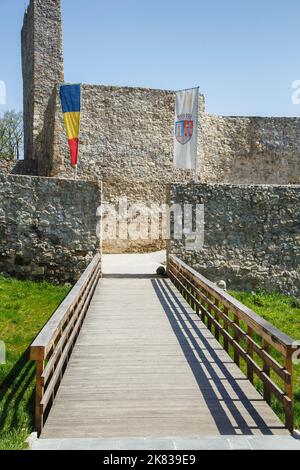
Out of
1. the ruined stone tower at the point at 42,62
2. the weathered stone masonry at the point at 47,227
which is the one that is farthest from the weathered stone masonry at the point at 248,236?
the ruined stone tower at the point at 42,62

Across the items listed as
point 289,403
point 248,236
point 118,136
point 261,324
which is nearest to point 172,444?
point 289,403

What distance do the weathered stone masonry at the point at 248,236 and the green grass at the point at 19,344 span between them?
3.83 metres

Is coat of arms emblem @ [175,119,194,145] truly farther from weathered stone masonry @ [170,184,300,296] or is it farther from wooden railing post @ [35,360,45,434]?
wooden railing post @ [35,360,45,434]

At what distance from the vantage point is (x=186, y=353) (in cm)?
639

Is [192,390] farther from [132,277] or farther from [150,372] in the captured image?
[132,277]

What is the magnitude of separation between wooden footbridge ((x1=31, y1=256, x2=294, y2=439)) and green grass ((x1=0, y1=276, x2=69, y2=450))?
0.53 meters

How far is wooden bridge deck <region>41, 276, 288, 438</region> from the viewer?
425cm

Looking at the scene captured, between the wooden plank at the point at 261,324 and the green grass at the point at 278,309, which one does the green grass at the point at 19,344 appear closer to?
the wooden plank at the point at 261,324

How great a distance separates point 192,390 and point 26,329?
4.47 meters

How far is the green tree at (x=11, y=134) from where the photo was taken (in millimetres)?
35312

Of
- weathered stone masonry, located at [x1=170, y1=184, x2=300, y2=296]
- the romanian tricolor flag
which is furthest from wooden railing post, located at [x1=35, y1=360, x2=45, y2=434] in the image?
the romanian tricolor flag

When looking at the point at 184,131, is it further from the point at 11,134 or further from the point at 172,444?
the point at 11,134
